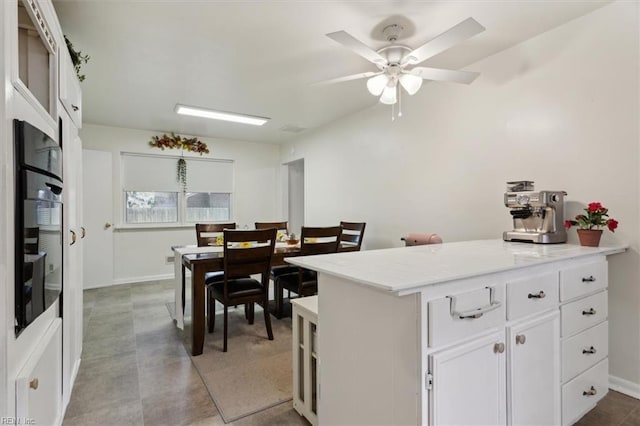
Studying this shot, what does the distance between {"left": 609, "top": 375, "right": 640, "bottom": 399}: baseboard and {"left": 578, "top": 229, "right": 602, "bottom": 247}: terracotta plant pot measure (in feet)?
2.97

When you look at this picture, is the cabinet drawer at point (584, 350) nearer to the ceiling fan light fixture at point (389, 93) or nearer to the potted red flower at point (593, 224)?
the potted red flower at point (593, 224)

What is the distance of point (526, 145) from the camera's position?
245cm

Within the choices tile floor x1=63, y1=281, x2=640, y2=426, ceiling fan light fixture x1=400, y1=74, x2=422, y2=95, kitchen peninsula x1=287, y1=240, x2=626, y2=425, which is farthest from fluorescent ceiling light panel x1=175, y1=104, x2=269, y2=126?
kitchen peninsula x1=287, y1=240, x2=626, y2=425

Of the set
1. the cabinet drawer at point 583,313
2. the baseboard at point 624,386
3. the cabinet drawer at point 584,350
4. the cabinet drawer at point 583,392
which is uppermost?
the cabinet drawer at point 583,313

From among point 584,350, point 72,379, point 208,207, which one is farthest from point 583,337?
point 208,207

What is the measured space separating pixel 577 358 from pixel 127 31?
3461mm

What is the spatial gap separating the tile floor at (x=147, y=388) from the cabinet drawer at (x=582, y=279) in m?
0.72

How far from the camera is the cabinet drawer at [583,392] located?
1551mm

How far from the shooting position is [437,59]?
9.09 feet

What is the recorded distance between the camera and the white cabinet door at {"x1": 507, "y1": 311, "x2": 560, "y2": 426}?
1.32m

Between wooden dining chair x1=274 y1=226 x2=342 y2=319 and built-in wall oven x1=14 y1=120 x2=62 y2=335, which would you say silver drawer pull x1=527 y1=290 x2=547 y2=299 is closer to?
wooden dining chair x1=274 y1=226 x2=342 y2=319

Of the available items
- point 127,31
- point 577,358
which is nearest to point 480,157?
point 577,358

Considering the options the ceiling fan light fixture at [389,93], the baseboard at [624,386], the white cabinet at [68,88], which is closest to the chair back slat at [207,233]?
the white cabinet at [68,88]

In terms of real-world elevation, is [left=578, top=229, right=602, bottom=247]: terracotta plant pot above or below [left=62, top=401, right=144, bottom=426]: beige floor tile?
above
